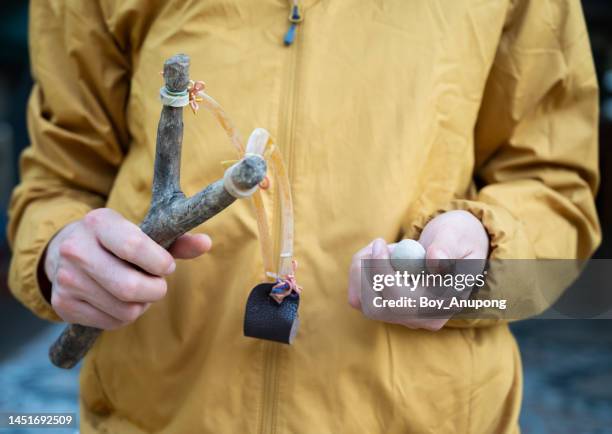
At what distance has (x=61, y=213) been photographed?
3.45ft

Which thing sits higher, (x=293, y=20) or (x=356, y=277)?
(x=293, y=20)

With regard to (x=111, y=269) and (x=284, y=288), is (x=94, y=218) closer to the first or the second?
(x=111, y=269)

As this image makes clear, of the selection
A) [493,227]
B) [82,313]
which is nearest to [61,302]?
[82,313]

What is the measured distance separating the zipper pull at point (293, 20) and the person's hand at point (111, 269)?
0.28 metres

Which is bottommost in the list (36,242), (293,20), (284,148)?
(36,242)

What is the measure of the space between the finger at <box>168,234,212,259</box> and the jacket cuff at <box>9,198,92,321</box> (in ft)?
0.90

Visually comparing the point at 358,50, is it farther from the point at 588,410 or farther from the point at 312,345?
the point at 588,410

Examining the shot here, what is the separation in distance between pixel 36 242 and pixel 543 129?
0.72 m

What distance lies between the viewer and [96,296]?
0.84 metres

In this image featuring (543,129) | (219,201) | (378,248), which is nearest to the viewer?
(219,201)

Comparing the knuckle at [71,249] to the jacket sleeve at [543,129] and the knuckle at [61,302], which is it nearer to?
the knuckle at [61,302]

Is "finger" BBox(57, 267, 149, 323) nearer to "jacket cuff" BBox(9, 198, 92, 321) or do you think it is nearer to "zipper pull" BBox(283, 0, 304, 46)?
"jacket cuff" BBox(9, 198, 92, 321)

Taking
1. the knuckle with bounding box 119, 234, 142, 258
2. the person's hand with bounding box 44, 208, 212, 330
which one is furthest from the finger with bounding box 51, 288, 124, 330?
the knuckle with bounding box 119, 234, 142, 258

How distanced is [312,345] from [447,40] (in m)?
0.42
